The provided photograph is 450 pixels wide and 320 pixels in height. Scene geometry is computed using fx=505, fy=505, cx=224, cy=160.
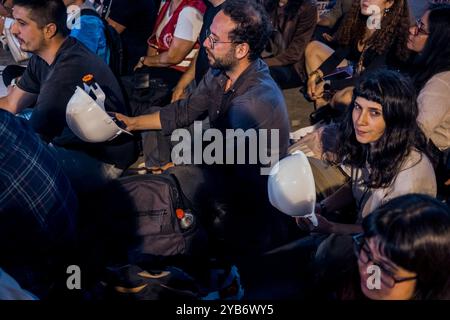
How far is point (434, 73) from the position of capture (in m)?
2.17

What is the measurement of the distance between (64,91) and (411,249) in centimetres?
141

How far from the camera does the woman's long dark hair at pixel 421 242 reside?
106 cm

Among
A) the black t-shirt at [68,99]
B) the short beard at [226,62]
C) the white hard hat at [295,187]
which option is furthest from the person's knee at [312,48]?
the white hard hat at [295,187]

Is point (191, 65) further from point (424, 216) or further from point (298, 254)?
point (424, 216)

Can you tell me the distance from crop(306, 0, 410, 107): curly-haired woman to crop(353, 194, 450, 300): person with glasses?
1527 mm

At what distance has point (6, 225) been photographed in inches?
53.3

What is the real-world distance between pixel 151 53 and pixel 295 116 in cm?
95

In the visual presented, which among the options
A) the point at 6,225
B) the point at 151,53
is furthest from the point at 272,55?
the point at 6,225

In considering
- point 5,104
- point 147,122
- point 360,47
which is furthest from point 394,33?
point 5,104

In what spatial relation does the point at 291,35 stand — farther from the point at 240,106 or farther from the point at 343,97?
the point at 240,106

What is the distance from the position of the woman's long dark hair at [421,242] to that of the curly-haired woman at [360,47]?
1538 mm

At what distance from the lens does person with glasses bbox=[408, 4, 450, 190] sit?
1.99 meters

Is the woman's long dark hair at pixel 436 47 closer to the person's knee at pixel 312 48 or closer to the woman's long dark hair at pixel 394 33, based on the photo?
the woman's long dark hair at pixel 394 33

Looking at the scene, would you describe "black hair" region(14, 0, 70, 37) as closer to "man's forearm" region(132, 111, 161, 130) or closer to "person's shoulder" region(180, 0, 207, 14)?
"man's forearm" region(132, 111, 161, 130)
